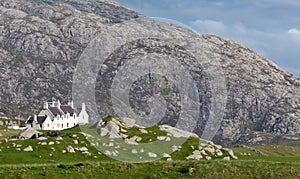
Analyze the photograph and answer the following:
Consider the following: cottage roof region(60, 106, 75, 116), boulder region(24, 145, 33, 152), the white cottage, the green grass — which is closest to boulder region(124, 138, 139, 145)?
boulder region(24, 145, 33, 152)

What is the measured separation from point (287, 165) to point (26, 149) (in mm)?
49198

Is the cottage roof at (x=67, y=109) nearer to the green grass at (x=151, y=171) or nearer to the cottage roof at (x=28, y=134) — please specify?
the cottage roof at (x=28, y=134)

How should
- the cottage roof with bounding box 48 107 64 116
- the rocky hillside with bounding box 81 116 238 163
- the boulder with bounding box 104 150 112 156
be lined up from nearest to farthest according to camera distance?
the boulder with bounding box 104 150 112 156
the rocky hillside with bounding box 81 116 238 163
the cottage roof with bounding box 48 107 64 116

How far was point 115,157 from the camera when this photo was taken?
78.4 m

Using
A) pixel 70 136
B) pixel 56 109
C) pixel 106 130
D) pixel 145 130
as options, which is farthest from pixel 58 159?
pixel 56 109

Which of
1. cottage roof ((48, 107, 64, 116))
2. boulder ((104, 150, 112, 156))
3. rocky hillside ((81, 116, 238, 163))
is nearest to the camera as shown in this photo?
boulder ((104, 150, 112, 156))

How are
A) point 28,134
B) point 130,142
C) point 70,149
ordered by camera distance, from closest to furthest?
point 70,149, point 130,142, point 28,134

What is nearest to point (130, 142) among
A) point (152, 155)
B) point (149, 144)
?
point (149, 144)

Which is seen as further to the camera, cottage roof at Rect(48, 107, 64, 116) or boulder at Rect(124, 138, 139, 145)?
cottage roof at Rect(48, 107, 64, 116)

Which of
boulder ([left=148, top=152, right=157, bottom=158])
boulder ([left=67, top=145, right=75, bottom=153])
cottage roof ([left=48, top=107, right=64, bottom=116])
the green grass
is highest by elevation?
the green grass

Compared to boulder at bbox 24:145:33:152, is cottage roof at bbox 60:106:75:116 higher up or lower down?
higher up

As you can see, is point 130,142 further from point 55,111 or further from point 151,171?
point 55,111

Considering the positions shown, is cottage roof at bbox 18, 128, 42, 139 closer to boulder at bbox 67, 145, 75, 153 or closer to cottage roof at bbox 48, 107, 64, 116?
boulder at bbox 67, 145, 75, 153

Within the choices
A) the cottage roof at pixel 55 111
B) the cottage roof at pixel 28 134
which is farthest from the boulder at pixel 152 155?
the cottage roof at pixel 55 111
